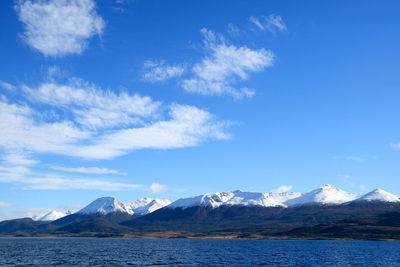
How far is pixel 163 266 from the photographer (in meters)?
125

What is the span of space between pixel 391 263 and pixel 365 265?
14.8m

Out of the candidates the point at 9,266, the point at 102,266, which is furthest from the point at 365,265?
the point at 9,266

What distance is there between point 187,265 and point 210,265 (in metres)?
7.84

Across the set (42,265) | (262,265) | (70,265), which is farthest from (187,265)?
(42,265)

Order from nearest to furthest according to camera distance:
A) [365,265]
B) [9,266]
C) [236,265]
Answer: [9,266], [236,265], [365,265]

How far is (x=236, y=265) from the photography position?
130 meters

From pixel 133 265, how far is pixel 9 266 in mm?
39195

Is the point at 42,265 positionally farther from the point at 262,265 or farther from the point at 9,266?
the point at 262,265

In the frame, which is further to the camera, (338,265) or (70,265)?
(338,265)

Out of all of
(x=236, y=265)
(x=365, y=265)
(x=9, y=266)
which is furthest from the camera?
(x=365, y=265)

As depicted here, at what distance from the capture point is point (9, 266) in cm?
12106

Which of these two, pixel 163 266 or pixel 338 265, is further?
pixel 338 265

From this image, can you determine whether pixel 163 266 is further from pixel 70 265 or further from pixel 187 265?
pixel 70 265

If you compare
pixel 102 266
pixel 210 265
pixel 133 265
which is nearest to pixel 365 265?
pixel 210 265
